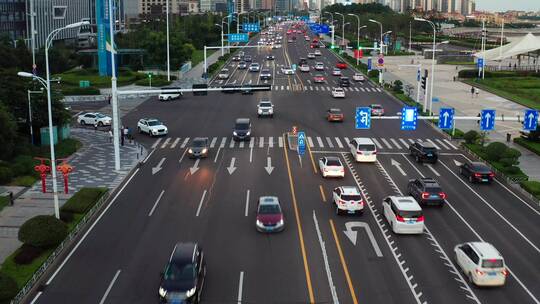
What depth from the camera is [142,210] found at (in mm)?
36750

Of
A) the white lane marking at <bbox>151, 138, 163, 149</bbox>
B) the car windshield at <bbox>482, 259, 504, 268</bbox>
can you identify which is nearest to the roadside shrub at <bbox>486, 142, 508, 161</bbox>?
the car windshield at <bbox>482, 259, 504, 268</bbox>

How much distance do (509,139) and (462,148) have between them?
251 inches

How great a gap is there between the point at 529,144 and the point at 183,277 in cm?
4116

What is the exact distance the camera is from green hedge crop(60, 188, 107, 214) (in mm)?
35562

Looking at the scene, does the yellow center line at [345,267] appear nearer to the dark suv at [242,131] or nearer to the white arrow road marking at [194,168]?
the white arrow road marking at [194,168]

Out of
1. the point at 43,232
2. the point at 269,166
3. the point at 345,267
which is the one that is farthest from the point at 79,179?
the point at 345,267

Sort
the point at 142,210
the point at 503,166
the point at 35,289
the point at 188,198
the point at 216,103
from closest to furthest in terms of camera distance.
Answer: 1. the point at 35,289
2. the point at 142,210
3. the point at 188,198
4. the point at 503,166
5. the point at 216,103

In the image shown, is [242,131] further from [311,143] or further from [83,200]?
[83,200]

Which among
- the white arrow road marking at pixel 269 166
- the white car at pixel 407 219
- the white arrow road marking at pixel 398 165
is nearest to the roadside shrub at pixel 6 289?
the white car at pixel 407 219

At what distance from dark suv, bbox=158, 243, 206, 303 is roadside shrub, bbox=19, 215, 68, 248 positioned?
7262 mm

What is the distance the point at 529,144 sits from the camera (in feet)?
181

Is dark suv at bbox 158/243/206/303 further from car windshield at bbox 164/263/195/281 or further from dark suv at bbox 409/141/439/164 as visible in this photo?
dark suv at bbox 409/141/439/164

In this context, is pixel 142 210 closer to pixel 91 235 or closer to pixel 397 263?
pixel 91 235

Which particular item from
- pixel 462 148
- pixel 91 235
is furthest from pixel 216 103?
Result: pixel 91 235
